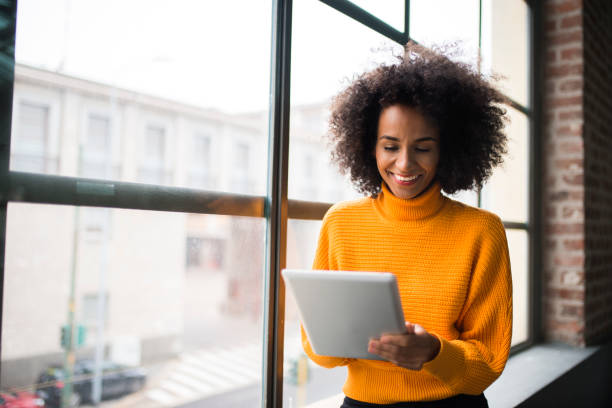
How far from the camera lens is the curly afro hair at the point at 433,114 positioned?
1.07 metres

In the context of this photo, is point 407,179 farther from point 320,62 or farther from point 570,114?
point 570,114

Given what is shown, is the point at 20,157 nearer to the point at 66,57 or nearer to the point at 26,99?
the point at 26,99

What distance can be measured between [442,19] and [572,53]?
111cm

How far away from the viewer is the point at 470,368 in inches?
37.6

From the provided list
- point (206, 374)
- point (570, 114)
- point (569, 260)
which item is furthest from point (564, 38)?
point (206, 374)

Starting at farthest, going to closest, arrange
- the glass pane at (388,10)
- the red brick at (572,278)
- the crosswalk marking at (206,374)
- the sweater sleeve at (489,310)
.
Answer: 1. the crosswalk marking at (206,374)
2. the red brick at (572,278)
3. the glass pane at (388,10)
4. the sweater sleeve at (489,310)

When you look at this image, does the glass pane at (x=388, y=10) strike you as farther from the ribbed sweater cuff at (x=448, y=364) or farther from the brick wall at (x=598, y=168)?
the brick wall at (x=598, y=168)

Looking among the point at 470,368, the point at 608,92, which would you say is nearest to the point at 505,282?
the point at 470,368

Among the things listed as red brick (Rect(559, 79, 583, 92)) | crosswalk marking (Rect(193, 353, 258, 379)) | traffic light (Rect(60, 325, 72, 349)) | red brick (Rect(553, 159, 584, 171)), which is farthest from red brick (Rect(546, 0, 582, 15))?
crosswalk marking (Rect(193, 353, 258, 379))

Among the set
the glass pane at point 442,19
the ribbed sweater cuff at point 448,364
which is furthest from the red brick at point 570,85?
the ribbed sweater cuff at point 448,364

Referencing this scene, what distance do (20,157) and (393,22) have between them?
1415 mm

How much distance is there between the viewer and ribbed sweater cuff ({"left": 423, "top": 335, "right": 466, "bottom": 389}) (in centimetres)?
91

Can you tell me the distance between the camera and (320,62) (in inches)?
61.9

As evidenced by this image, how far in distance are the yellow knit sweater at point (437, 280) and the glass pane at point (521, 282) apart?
190 cm
